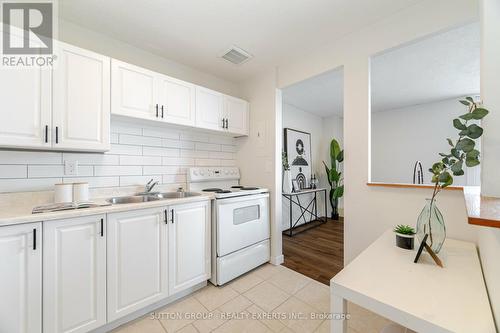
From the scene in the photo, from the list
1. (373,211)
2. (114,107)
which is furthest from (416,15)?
(114,107)

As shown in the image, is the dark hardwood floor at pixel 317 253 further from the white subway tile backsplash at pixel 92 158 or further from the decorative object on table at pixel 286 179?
the white subway tile backsplash at pixel 92 158

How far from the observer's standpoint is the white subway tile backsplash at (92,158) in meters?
→ 1.74

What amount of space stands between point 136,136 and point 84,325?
1612 millimetres

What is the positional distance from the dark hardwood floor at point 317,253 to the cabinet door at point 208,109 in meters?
1.99

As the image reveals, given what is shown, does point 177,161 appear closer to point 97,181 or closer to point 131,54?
point 97,181

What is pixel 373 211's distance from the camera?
1.75 meters

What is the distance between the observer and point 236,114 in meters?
2.71

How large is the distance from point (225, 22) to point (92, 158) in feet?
5.77

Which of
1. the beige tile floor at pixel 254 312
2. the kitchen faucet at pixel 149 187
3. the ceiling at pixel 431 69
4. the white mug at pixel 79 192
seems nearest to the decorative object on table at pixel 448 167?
the beige tile floor at pixel 254 312

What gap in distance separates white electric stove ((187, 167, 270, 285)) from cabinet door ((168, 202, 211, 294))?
0.11 meters

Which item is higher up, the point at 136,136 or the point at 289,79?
the point at 289,79

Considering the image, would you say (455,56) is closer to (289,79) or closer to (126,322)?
(289,79)

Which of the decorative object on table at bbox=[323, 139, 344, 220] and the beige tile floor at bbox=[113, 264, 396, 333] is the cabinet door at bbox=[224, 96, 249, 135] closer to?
the beige tile floor at bbox=[113, 264, 396, 333]

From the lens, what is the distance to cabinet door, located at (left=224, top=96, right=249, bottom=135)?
8.59ft
